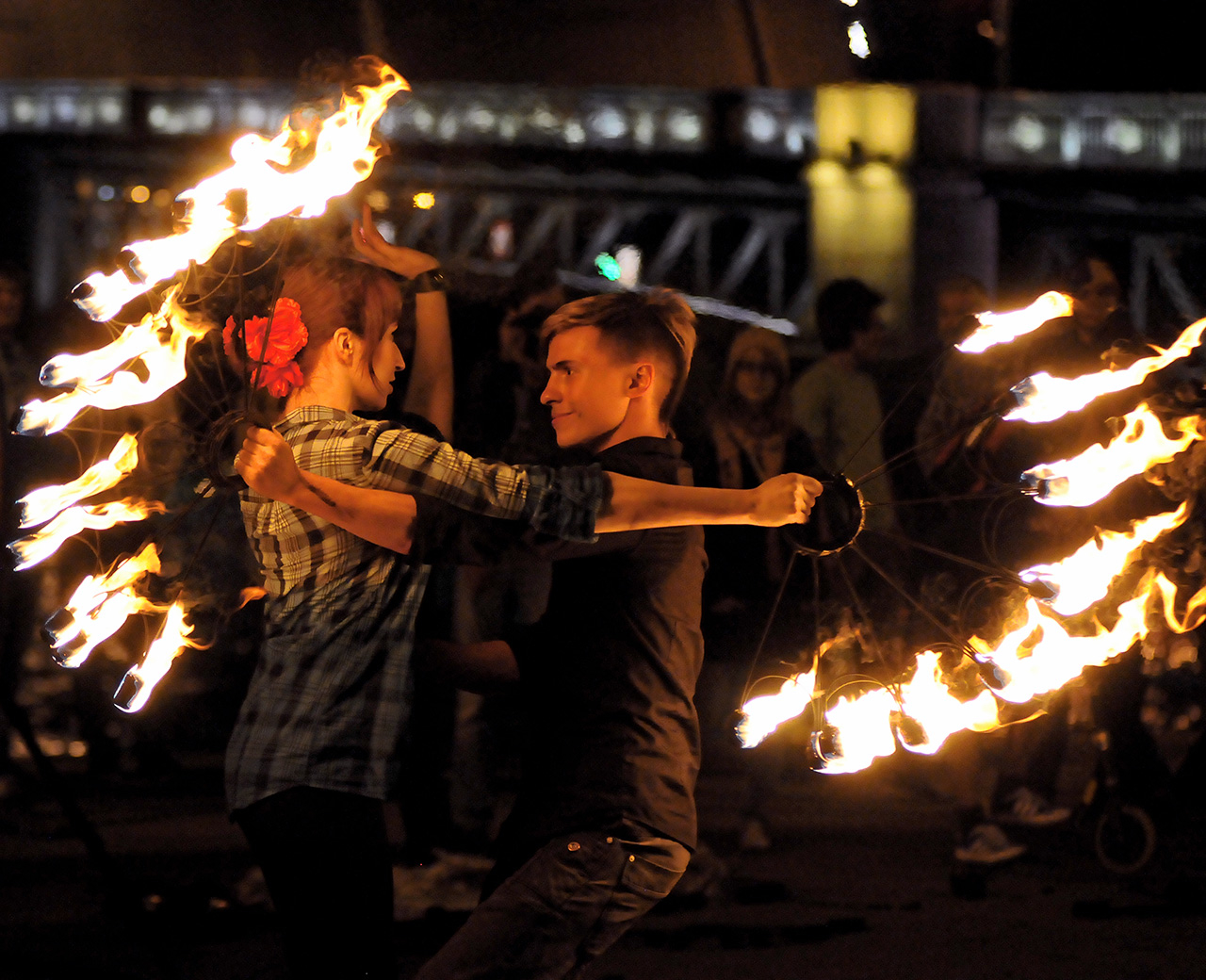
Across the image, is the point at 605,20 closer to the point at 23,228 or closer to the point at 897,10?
the point at 897,10

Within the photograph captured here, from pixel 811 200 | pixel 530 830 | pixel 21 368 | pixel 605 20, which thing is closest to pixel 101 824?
pixel 21 368

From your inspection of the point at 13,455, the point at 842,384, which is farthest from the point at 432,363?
the point at 13,455

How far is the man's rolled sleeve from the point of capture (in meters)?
2.70

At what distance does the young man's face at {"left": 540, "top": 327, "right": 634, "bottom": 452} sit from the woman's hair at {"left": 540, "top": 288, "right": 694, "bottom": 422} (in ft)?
0.08

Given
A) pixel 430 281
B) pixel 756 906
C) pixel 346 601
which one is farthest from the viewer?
pixel 756 906

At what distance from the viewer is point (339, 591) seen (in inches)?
115

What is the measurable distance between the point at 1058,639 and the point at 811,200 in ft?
34.3

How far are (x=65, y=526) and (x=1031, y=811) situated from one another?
14.6 ft

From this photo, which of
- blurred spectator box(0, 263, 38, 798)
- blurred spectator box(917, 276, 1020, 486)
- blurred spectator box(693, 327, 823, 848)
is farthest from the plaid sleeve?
blurred spectator box(0, 263, 38, 798)

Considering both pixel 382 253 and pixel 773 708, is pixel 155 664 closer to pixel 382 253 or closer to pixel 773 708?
pixel 382 253

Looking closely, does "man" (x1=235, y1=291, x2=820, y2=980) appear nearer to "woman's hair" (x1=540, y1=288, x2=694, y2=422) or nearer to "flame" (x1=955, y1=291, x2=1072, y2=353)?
"woman's hair" (x1=540, y1=288, x2=694, y2=422)

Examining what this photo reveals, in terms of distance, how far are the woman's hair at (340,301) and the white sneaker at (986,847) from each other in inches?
136

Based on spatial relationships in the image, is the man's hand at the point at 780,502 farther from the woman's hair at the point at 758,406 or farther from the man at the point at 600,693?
the woman's hair at the point at 758,406

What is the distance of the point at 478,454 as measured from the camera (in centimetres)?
530
